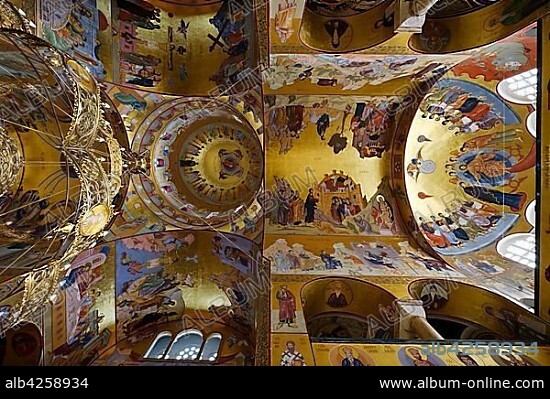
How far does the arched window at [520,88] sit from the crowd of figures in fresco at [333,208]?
3779 millimetres

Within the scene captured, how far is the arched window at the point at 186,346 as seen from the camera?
10375 millimetres

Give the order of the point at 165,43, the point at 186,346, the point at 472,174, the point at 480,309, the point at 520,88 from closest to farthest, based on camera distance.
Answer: the point at 480,309 < the point at 520,88 < the point at 472,174 < the point at 165,43 < the point at 186,346

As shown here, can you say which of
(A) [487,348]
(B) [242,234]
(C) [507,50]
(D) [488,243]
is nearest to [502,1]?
(C) [507,50]

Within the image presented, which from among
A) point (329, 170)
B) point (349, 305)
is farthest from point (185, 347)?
point (329, 170)

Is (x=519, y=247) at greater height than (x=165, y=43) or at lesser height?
lesser

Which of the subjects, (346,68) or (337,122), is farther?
(337,122)

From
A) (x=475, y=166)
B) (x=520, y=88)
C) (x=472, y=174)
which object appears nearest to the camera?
(x=520, y=88)

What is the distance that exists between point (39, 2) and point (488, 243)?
1115cm

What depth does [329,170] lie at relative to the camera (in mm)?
10508

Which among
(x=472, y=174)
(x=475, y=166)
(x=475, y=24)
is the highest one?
(x=475, y=24)

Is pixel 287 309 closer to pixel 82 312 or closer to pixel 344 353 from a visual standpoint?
Answer: pixel 344 353

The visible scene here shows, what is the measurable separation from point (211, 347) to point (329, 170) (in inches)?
238

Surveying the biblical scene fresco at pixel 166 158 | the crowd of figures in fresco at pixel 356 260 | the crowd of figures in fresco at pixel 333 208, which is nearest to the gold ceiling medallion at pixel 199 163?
the biblical scene fresco at pixel 166 158

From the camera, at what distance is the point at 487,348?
6.09 m
